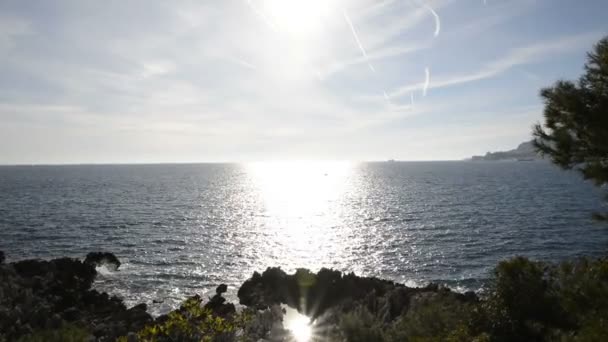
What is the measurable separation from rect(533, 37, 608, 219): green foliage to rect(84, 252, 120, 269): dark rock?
44.2 meters

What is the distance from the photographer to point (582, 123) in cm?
1537

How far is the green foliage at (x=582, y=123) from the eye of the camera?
48.3 ft

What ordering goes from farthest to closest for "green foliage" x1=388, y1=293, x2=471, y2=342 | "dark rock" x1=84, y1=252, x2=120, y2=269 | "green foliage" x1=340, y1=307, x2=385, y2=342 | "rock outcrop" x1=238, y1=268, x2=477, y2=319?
"dark rock" x1=84, y1=252, x2=120, y2=269
"rock outcrop" x1=238, y1=268, x2=477, y2=319
"green foliage" x1=340, y1=307, x2=385, y2=342
"green foliage" x1=388, y1=293, x2=471, y2=342

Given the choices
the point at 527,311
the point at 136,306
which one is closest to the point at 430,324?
the point at 527,311

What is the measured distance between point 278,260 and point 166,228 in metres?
28.2

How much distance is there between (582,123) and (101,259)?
152ft

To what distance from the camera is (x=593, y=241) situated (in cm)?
5166

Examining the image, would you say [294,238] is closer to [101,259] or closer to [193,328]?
[101,259]

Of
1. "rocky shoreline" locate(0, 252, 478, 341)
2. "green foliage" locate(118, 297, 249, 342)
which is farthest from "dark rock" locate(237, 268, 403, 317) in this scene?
"green foliage" locate(118, 297, 249, 342)

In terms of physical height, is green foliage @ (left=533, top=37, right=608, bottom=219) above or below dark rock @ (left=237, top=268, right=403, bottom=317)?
above

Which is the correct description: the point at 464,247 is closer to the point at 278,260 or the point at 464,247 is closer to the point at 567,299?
the point at 278,260

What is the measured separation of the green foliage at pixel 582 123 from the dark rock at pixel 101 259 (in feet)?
145

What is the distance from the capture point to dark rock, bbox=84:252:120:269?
4452cm

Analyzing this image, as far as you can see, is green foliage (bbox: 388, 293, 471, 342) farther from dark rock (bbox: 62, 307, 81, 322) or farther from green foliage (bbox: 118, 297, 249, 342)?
dark rock (bbox: 62, 307, 81, 322)
